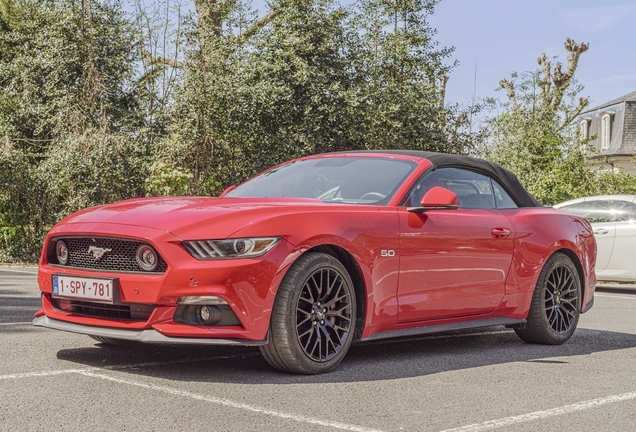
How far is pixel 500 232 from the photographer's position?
660cm

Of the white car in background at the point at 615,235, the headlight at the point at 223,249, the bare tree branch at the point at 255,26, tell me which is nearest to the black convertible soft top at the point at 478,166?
the headlight at the point at 223,249

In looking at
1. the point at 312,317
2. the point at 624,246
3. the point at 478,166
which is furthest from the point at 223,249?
the point at 624,246

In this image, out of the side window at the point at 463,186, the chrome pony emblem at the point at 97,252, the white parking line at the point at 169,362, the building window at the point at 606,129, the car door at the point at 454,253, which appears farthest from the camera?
the building window at the point at 606,129

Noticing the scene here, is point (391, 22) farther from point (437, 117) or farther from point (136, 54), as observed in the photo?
point (136, 54)

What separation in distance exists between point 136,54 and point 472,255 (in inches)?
614

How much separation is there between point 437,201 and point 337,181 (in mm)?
789

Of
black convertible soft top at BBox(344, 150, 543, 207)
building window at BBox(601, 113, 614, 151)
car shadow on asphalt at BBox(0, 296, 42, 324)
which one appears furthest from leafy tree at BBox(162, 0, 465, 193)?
building window at BBox(601, 113, 614, 151)

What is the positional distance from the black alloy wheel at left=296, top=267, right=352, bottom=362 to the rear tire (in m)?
2.27

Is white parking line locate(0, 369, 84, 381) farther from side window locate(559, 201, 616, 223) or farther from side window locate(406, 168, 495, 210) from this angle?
side window locate(559, 201, 616, 223)

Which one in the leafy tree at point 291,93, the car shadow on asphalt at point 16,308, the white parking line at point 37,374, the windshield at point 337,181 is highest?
the leafy tree at point 291,93

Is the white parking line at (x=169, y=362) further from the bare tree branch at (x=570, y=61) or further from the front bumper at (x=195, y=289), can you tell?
the bare tree branch at (x=570, y=61)

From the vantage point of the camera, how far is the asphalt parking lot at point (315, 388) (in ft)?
13.3

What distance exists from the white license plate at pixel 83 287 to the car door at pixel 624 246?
10380 millimetres

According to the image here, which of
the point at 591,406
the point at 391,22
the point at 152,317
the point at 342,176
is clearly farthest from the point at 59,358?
the point at 391,22
